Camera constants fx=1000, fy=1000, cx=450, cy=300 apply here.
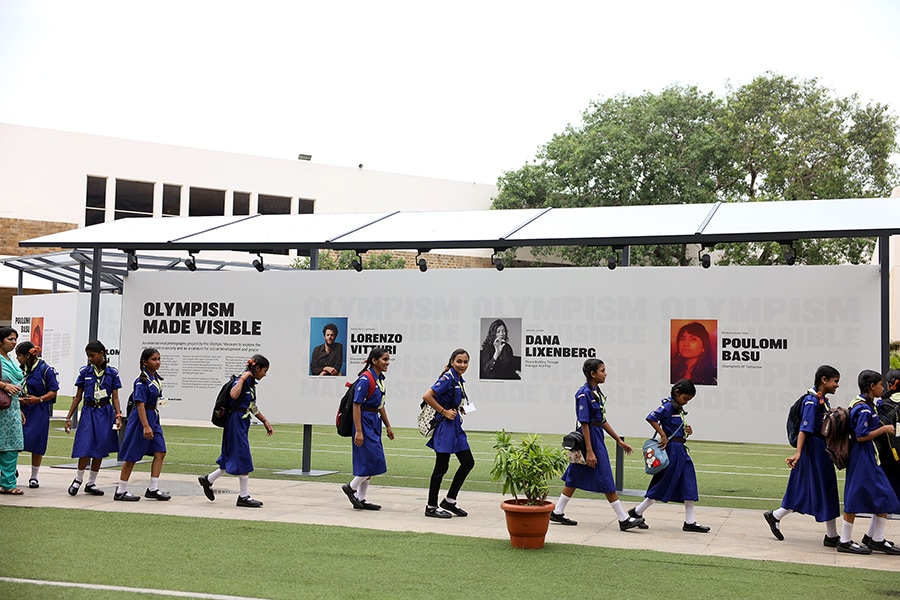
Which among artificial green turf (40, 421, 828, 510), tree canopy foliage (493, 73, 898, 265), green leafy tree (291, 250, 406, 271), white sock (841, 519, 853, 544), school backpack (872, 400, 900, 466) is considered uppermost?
tree canopy foliage (493, 73, 898, 265)

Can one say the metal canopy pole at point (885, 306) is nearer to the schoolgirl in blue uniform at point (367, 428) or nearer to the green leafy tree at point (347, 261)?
the schoolgirl in blue uniform at point (367, 428)

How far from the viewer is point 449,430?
10.9m

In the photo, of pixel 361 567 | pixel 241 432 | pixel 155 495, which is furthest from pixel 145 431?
pixel 361 567

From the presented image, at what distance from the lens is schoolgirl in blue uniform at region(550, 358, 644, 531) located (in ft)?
33.3

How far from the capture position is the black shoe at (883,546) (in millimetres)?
9141

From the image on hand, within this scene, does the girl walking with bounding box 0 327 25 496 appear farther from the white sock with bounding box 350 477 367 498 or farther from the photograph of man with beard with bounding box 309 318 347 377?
the photograph of man with beard with bounding box 309 318 347 377

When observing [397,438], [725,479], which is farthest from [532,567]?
[397,438]

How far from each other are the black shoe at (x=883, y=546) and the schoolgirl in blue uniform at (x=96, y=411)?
830 cm

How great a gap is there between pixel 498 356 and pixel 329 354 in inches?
99.4

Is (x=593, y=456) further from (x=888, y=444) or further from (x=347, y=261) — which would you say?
(x=347, y=261)

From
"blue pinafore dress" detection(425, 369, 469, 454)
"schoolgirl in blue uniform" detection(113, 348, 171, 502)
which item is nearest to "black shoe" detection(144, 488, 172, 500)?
"schoolgirl in blue uniform" detection(113, 348, 171, 502)

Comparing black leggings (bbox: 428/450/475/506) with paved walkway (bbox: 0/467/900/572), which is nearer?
paved walkway (bbox: 0/467/900/572)

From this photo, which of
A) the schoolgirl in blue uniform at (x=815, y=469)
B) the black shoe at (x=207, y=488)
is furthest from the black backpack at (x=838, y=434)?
the black shoe at (x=207, y=488)

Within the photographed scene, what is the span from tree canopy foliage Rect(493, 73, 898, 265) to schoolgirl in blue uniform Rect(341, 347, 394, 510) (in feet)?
66.4
